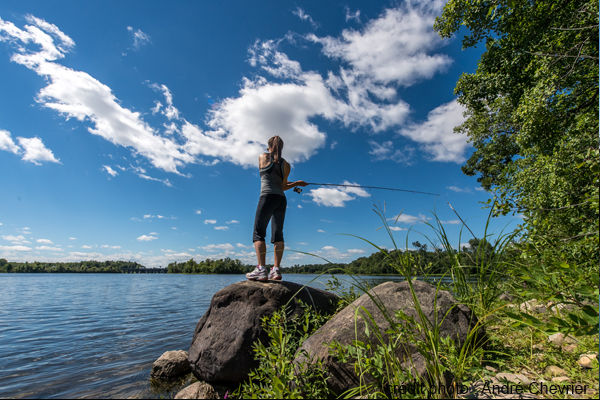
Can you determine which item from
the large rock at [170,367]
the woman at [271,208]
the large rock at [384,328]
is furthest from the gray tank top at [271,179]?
the large rock at [170,367]

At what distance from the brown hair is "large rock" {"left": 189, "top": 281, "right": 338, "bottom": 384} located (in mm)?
2380

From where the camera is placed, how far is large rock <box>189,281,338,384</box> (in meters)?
4.02

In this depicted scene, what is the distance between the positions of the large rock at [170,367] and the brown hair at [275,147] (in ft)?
13.9

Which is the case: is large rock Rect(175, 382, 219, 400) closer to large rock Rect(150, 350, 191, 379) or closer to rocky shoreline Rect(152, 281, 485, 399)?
rocky shoreline Rect(152, 281, 485, 399)

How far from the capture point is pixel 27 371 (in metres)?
5.67

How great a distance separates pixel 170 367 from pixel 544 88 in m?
11.0

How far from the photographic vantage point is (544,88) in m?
7.07

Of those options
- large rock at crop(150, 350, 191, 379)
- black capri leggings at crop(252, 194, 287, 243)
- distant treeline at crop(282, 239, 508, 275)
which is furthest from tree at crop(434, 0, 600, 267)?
large rock at crop(150, 350, 191, 379)

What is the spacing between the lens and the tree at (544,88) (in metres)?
6.17

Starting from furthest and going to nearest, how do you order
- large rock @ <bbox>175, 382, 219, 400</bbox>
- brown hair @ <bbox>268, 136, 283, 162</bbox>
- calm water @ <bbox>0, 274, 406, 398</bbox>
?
1. brown hair @ <bbox>268, 136, 283, 162</bbox>
2. calm water @ <bbox>0, 274, 406, 398</bbox>
3. large rock @ <bbox>175, 382, 219, 400</bbox>

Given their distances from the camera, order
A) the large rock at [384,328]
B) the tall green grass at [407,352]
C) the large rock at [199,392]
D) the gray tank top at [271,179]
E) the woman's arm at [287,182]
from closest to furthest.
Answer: the tall green grass at [407,352] < the large rock at [384,328] < the large rock at [199,392] < the gray tank top at [271,179] < the woman's arm at [287,182]

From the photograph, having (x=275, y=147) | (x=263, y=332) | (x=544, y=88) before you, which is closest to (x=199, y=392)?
(x=263, y=332)

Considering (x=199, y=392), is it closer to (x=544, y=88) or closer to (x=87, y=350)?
(x=87, y=350)

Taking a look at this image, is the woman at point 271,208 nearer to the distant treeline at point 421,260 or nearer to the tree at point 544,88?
the distant treeline at point 421,260
